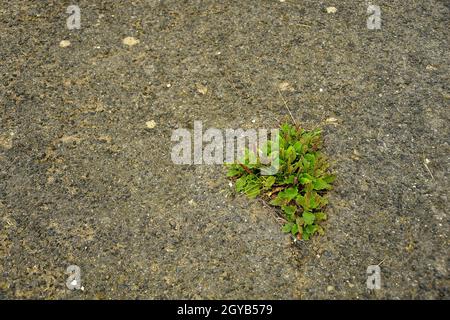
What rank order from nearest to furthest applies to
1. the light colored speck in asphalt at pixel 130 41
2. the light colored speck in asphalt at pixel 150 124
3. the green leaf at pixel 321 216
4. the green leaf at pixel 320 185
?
the green leaf at pixel 321 216
the green leaf at pixel 320 185
the light colored speck in asphalt at pixel 150 124
the light colored speck in asphalt at pixel 130 41

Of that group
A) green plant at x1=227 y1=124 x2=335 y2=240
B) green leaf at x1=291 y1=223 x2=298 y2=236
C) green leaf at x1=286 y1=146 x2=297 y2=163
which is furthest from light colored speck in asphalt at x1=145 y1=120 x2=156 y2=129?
green leaf at x1=291 y1=223 x2=298 y2=236

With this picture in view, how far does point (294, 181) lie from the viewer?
2.79 m

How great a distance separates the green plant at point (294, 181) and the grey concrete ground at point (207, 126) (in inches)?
3.4

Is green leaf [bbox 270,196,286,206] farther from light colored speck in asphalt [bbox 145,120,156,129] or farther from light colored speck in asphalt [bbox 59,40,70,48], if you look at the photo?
light colored speck in asphalt [bbox 59,40,70,48]

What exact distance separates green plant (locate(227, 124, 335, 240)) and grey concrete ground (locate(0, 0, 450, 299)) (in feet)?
0.28

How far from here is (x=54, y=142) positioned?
10.3 ft

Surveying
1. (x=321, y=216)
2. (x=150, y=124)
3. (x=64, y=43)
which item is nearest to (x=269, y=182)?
(x=321, y=216)

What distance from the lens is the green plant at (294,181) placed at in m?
2.70

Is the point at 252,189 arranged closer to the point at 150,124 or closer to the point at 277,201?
the point at 277,201

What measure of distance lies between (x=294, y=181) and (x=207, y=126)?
0.75 m

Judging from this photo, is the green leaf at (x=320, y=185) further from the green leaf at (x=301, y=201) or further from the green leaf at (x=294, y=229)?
the green leaf at (x=294, y=229)

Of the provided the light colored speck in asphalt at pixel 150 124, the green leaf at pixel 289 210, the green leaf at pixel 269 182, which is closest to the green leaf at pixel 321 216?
the green leaf at pixel 289 210

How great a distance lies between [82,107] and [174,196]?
102cm
